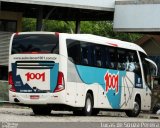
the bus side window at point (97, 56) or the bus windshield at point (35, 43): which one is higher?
the bus windshield at point (35, 43)

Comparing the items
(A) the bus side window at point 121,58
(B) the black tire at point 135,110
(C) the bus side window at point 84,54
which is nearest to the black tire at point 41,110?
(C) the bus side window at point 84,54

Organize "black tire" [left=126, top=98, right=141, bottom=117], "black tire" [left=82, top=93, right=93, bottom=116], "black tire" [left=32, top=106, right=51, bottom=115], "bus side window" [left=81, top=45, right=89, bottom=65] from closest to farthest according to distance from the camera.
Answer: "bus side window" [left=81, top=45, right=89, bottom=65] < "black tire" [left=82, top=93, right=93, bottom=116] < "black tire" [left=32, top=106, right=51, bottom=115] < "black tire" [left=126, top=98, right=141, bottom=117]

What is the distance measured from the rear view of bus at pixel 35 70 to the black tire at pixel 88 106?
1.73 m

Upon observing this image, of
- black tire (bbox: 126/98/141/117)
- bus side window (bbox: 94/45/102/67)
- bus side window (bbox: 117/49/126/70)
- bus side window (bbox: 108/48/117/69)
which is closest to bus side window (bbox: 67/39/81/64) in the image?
bus side window (bbox: 94/45/102/67)

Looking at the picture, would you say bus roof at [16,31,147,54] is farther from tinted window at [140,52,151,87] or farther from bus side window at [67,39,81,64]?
tinted window at [140,52,151,87]

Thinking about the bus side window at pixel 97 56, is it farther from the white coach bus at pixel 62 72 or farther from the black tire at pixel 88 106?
the black tire at pixel 88 106

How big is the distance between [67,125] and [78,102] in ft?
20.2

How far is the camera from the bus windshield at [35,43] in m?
24.0

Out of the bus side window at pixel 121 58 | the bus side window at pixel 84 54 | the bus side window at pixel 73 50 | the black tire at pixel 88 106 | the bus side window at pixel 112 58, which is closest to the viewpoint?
the bus side window at pixel 73 50

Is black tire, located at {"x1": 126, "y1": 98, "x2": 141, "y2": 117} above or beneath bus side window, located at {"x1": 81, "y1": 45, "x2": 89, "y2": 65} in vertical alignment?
beneath

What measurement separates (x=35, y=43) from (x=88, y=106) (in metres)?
3.52

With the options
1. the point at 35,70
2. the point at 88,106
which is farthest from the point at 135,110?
the point at 35,70

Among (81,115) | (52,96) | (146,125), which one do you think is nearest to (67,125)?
(146,125)

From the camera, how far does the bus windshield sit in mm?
23953
